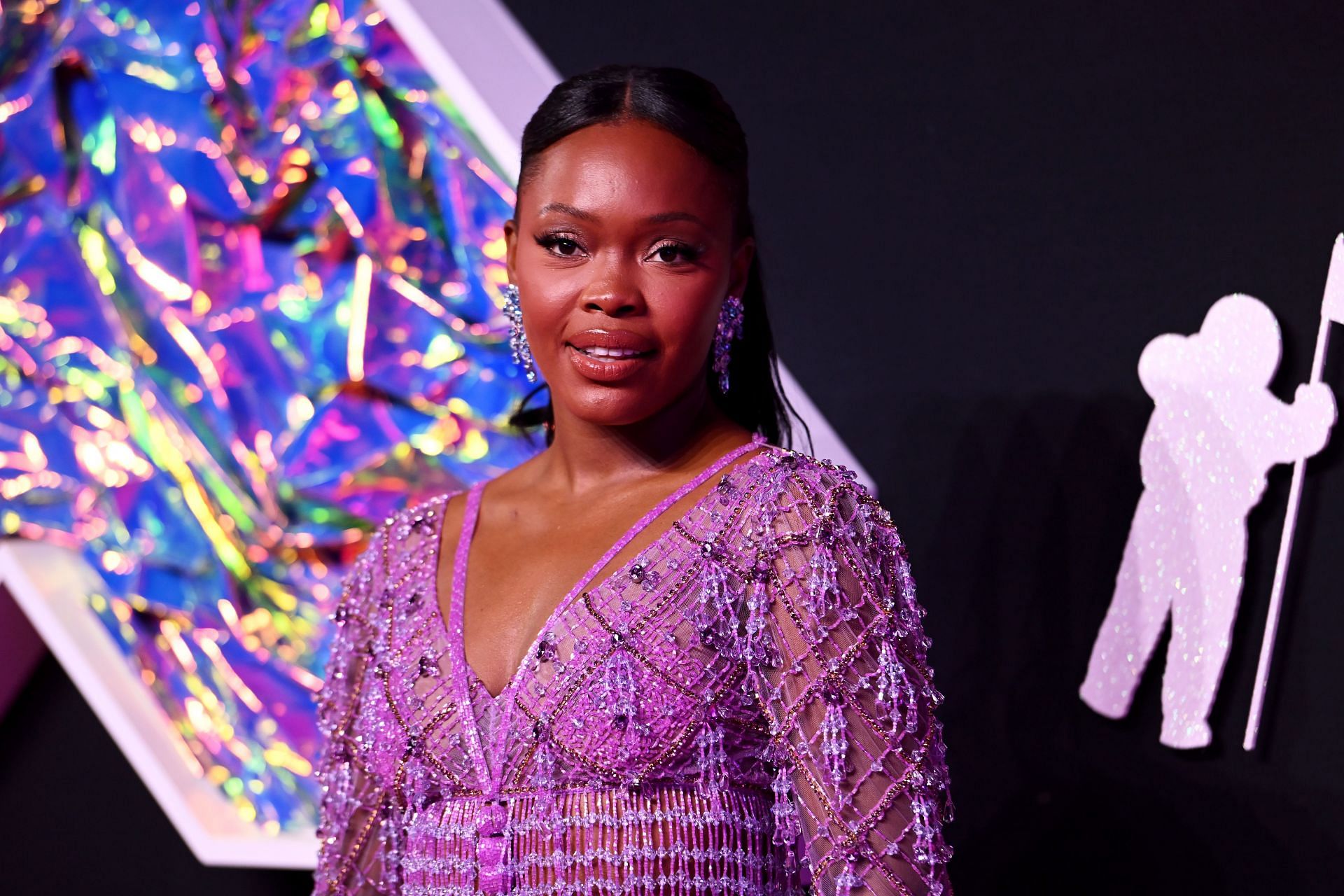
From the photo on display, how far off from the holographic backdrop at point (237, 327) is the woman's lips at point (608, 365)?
2.42ft

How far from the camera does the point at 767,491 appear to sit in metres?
1.33

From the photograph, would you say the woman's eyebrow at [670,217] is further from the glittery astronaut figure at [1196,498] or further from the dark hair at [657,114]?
the glittery astronaut figure at [1196,498]

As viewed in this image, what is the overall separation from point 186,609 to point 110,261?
56 cm

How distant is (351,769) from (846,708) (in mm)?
580

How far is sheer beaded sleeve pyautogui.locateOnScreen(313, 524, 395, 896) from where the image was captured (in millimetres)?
1531

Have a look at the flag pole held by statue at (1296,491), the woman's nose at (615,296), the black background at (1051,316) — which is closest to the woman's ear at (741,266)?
the woman's nose at (615,296)

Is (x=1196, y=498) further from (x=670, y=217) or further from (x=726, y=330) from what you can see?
(x=670, y=217)

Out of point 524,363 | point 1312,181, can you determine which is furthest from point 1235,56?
point 524,363

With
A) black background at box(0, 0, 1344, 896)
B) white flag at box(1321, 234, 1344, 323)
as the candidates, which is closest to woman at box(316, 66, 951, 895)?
black background at box(0, 0, 1344, 896)

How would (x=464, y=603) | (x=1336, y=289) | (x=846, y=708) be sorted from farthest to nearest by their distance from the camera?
(x=1336, y=289) → (x=464, y=603) → (x=846, y=708)

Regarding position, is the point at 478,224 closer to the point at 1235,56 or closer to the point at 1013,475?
the point at 1013,475

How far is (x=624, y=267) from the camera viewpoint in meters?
1.35

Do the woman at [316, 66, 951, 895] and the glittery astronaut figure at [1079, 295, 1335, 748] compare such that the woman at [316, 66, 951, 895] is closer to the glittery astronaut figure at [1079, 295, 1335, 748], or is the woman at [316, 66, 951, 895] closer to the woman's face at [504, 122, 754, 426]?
the woman's face at [504, 122, 754, 426]

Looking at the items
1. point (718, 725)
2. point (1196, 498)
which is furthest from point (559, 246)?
point (1196, 498)
